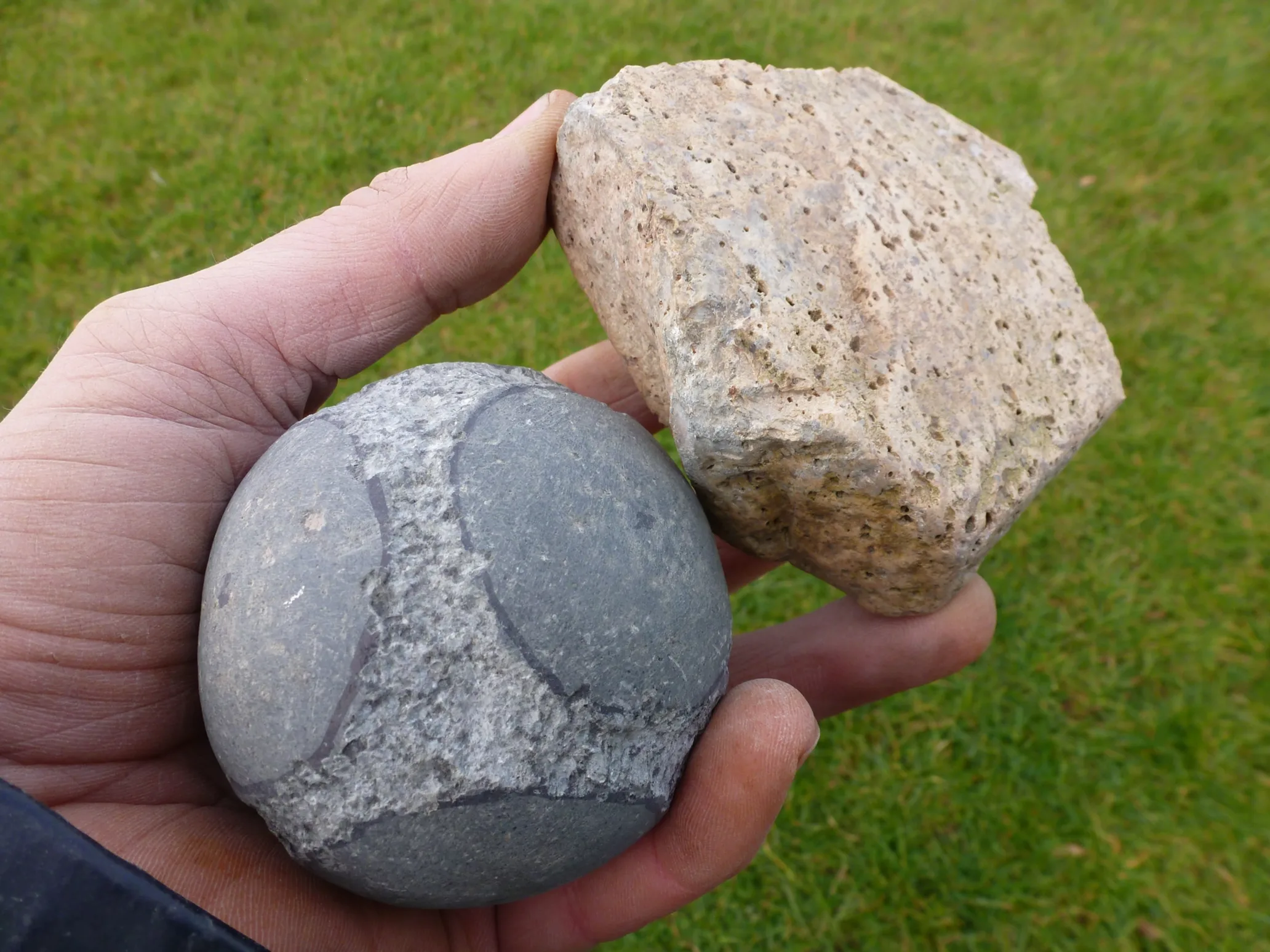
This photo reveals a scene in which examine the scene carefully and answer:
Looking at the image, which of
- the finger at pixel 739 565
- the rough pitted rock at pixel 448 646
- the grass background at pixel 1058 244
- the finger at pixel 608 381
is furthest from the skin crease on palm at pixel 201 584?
the grass background at pixel 1058 244

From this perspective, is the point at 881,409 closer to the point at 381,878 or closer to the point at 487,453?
the point at 487,453

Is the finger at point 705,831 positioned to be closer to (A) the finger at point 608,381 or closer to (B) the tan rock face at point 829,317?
(B) the tan rock face at point 829,317

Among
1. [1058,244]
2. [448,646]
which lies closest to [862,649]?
[448,646]

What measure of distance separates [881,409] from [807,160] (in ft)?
2.03

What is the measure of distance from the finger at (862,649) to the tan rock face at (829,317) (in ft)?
0.53

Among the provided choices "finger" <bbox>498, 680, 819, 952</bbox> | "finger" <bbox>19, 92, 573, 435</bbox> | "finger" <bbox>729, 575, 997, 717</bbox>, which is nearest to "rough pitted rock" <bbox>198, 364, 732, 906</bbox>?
"finger" <bbox>498, 680, 819, 952</bbox>

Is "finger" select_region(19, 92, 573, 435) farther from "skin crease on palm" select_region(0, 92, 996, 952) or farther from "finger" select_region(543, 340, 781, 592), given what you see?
"finger" select_region(543, 340, 781, 592)

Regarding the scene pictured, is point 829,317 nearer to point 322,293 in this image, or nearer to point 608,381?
point 608,381

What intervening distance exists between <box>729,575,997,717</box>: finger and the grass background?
681 millimetres

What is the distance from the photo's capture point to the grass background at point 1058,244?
2797 mm

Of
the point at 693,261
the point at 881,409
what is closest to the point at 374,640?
Answer: the point at 693,261

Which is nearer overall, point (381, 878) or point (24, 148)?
point (381, 878)

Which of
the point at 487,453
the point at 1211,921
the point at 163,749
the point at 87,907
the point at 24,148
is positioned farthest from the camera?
the point at 24,148

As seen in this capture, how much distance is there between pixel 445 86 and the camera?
176 inches
